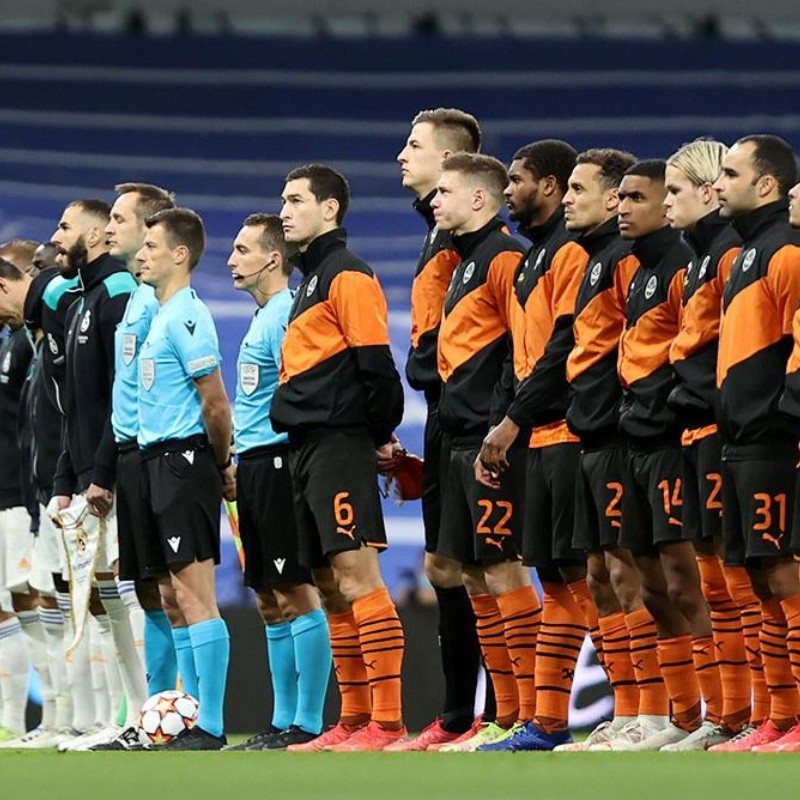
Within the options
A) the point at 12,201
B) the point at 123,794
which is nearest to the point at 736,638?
the point at 123,794

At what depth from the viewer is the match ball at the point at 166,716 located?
8.81 meters

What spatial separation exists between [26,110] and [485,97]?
14.0ft

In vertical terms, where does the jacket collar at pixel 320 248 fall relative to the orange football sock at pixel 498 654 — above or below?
above

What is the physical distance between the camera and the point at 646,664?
26.3 ft

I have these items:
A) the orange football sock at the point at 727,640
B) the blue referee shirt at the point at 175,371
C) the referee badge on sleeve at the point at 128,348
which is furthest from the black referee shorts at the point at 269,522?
the orange football sock at the point at 727,640

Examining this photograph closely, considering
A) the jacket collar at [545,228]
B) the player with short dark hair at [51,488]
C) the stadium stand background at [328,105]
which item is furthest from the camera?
the stadium stand background at [328,105]

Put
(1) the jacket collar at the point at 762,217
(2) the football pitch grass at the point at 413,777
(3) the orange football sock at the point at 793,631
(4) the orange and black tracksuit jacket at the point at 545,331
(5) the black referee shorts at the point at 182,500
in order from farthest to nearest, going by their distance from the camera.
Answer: (5) the black referee shorts at the point at 182,500
(4) the orange and black tracksuit jacket at the point at 545,331
(1) the jacket collar at the point at 762,217
(3) the orange football sock at the point at 793,631
(2) the football pitch grass at the point at 413,777

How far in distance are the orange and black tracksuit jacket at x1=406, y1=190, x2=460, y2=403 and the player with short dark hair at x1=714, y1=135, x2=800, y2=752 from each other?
1.69 metres

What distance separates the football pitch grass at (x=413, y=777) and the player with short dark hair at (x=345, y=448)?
2.37 feet

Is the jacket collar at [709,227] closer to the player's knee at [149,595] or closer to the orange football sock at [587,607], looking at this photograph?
the orange football sock at [587,607]

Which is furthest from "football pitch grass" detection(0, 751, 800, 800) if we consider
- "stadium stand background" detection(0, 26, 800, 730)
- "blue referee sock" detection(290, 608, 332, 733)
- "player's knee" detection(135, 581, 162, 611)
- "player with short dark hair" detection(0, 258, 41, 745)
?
"stadium stand background" detection(0, 26, 800, 730)

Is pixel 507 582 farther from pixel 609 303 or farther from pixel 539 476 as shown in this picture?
pixel 609 303

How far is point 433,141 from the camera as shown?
933 centimetres

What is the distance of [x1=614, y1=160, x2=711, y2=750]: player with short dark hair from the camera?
25.8ft
